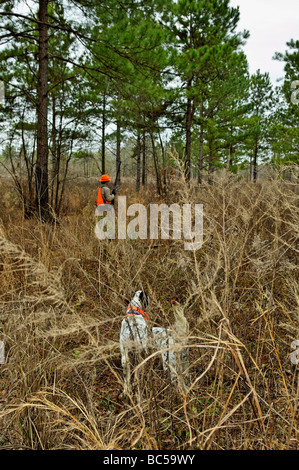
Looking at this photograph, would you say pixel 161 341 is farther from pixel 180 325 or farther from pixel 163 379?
pixel 163 379

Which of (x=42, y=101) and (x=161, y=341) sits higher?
(x=42, y=101)

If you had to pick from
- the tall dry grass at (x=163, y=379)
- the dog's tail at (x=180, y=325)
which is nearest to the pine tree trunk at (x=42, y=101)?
the tall dry grass at (x=163, y=379)

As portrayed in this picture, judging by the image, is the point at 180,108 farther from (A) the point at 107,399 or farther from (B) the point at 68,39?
(A) the point at 107,399

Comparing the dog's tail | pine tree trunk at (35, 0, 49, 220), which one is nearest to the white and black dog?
the dog's tail

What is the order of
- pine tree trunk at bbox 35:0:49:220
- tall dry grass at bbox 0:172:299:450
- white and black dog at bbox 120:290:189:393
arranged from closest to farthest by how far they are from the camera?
white and black dog at bbox 120:290:189:393
tall dry grass at bbox 0:172:299:450
pine tree trunk at bbox 35:0:49:220

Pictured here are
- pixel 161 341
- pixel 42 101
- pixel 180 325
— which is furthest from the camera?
pixel 42 101

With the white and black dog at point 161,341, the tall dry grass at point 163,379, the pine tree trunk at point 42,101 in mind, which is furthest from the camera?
the pine tree trunk at point 42,101

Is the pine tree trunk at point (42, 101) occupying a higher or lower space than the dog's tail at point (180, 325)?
higher

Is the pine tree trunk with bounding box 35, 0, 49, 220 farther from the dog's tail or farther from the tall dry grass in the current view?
the dog's tail

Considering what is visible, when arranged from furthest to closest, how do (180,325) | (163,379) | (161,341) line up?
(163,379) → (180,325) → (161,341)

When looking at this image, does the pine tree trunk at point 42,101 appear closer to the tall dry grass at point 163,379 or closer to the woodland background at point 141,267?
the woodland background at point 141,267

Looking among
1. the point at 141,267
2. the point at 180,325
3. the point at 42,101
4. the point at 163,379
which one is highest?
the point at 42,101

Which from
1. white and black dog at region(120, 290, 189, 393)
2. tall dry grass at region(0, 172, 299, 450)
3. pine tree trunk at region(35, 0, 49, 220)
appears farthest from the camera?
pine tree trunk at region(35, 0, 49, 220)

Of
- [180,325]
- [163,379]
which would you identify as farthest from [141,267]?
[163,379]
